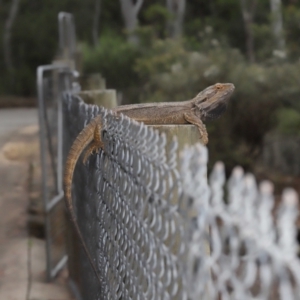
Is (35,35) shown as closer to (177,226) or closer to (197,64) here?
(197,64)

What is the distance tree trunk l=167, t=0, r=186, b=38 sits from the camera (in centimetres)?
2828

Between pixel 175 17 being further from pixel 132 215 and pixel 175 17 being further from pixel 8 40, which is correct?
pixel 132 215

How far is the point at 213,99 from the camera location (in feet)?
16.0

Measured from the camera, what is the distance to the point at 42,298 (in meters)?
5.58

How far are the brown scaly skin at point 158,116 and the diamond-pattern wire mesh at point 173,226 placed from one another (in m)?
0.10

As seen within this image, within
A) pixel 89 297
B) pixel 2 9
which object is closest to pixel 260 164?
pixel 89 297

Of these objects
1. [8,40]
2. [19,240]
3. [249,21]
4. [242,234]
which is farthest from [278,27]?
[242,234]

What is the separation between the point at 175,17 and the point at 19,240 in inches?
879

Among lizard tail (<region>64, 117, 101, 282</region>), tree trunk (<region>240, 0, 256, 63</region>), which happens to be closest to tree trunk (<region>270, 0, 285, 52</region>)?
tree trunk (<region>240, 0, 256, 63</region>)

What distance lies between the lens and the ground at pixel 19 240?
19.0 ft

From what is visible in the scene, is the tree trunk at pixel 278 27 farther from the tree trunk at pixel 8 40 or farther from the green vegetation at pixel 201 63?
the tree trunk at pixel 8 40

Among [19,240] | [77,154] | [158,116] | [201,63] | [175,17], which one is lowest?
[19,240]

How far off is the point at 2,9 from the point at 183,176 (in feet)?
108

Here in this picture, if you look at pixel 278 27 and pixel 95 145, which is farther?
pixel 278 27
